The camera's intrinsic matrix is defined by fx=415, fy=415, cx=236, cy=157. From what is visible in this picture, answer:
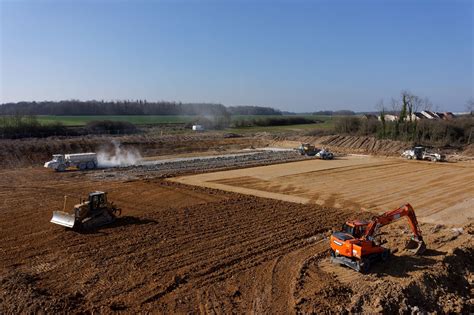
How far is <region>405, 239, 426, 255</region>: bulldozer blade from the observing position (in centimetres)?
1392

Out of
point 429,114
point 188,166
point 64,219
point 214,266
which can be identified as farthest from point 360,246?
point 429,114

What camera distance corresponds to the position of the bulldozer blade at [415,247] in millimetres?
13922

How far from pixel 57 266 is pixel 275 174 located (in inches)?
835

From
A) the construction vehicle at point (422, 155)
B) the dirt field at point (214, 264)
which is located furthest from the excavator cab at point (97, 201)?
the construction vehicle at point (422, 155)

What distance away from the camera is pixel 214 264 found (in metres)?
13.1

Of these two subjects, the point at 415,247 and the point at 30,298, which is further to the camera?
the point at 415,247

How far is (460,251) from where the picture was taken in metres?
13.8

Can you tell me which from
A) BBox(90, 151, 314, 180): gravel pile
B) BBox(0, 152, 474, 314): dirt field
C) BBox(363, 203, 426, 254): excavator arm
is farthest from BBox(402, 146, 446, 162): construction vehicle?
BBox(363, 203, 426, 254): excavator arm

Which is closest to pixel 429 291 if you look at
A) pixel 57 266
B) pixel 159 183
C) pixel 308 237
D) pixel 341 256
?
pixel 341 256

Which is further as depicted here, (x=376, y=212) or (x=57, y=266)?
(x=376, y=212)

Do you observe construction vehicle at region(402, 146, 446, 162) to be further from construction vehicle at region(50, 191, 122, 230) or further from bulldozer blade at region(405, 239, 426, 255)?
construction vehicle at region(50, 191, 122, 230)

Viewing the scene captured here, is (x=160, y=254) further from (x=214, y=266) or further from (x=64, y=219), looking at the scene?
(x=64, y=219)

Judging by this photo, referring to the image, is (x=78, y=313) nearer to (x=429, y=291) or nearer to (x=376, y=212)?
(x=429, y=291)

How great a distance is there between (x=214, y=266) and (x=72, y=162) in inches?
956
